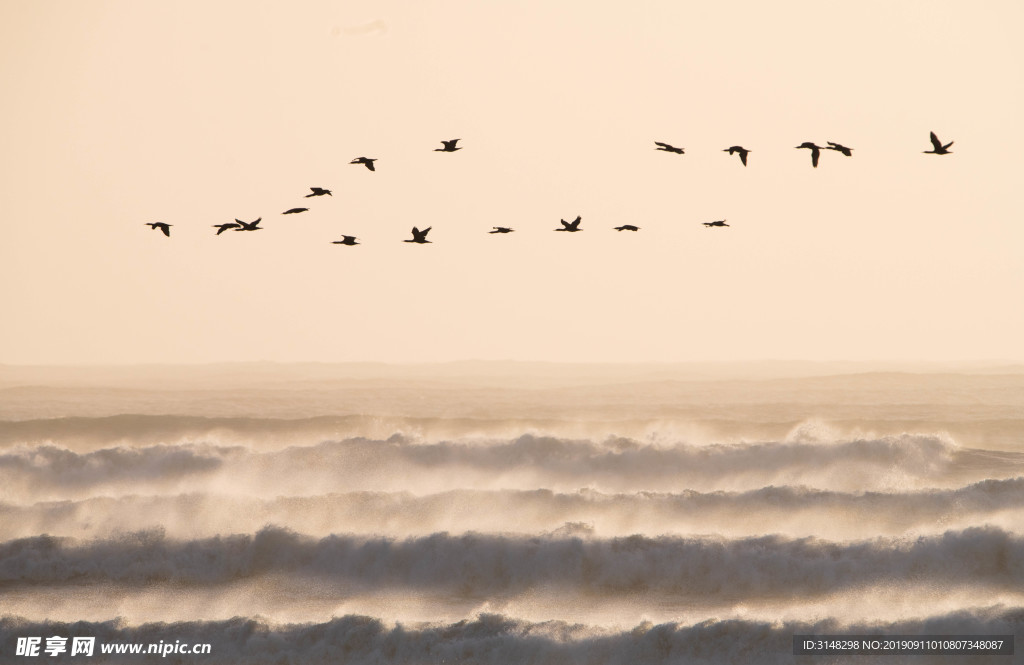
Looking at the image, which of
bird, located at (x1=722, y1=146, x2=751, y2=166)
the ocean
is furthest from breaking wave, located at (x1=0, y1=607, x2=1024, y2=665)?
bird, located at (x1=722, y1=146, x2=751, y2=166)

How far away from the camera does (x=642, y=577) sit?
23.6 meters

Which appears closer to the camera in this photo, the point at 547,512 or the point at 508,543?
the point at 508,543

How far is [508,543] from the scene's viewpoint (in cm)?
2442

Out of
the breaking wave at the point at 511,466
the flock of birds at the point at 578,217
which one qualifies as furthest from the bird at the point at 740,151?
the breaking wave at the point at 511,466

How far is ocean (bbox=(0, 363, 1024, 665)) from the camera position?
808 inches

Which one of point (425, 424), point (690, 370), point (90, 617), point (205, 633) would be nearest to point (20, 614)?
A: point (90, 617)

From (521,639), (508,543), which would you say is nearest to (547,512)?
(508,543)

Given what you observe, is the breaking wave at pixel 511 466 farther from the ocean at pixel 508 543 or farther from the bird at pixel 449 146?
the bird at pixel 449 146

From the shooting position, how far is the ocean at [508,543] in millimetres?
20531

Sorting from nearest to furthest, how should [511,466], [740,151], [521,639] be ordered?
1. [521,639]
2. [740,151]
3. [511,466]

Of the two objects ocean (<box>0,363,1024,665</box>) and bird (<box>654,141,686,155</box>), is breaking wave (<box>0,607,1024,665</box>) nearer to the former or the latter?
ocean (<box>0,363,1024,665</box>)

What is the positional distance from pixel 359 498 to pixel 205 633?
8647 mm

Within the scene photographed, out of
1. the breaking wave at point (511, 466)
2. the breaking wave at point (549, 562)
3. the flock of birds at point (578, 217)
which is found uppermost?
the flock of birds at point (578, 217)

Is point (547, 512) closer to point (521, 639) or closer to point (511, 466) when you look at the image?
point (511, 466)
